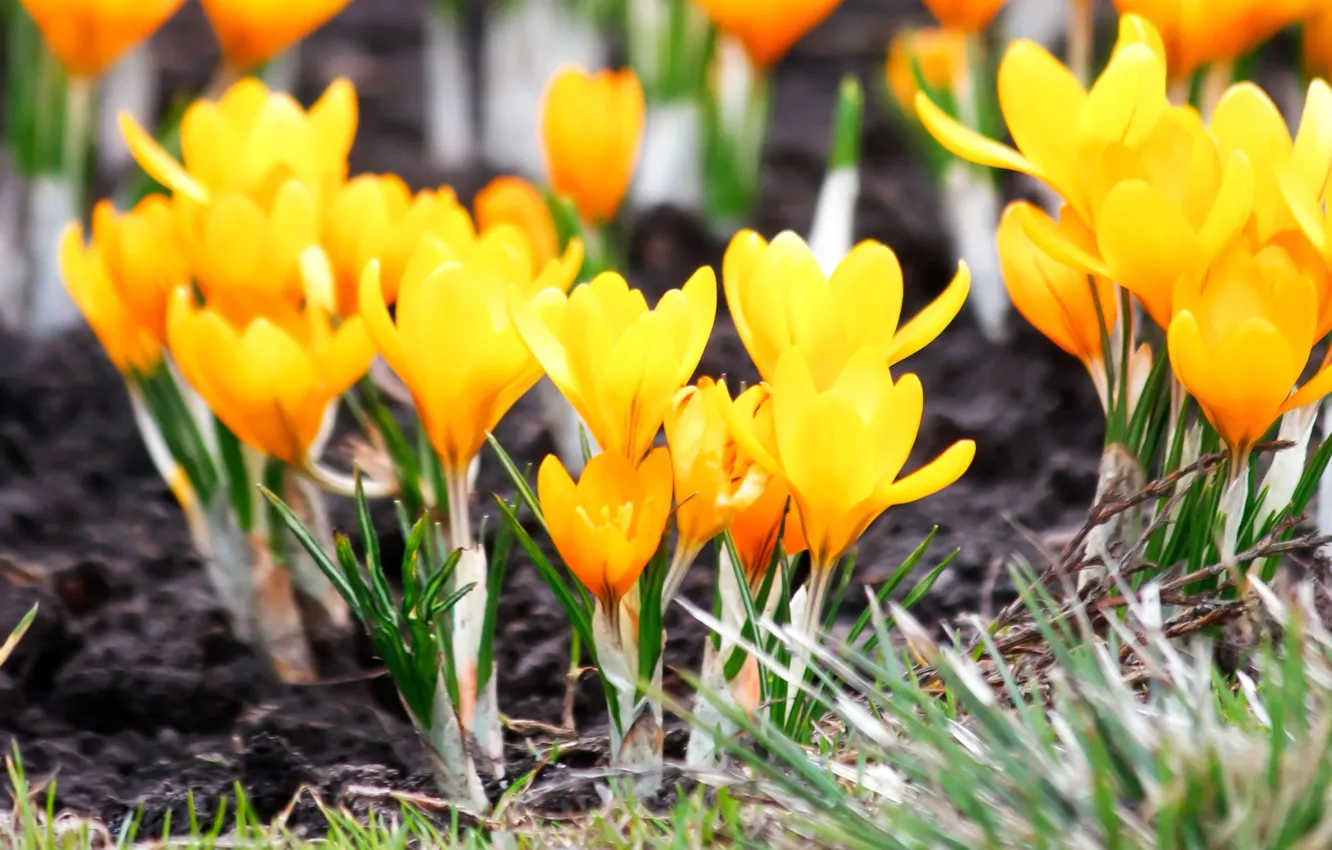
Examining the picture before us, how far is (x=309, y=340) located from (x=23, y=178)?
3.53ft

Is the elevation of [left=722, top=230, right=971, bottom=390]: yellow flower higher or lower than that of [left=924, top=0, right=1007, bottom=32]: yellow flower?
lower

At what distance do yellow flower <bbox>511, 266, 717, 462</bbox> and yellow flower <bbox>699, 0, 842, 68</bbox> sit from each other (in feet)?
3.23

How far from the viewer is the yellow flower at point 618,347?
903mm

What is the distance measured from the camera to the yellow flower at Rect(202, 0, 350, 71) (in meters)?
1.59

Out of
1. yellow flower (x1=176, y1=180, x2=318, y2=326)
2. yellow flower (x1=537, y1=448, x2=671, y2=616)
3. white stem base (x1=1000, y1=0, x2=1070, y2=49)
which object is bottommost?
yellow flower (x1=537, y1=448, x2=671, y2=616)

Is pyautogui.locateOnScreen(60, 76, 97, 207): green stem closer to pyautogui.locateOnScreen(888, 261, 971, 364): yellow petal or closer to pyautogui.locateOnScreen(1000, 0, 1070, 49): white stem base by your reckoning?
pyautogui.locateOnScreen(888, 261, 971, 364): yellow petal

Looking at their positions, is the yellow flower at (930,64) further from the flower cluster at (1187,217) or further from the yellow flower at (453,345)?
the yellow flower at (453,345)

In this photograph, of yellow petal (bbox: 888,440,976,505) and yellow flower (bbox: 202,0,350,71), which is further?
yellow flower (bbox: 202,0,350,71)

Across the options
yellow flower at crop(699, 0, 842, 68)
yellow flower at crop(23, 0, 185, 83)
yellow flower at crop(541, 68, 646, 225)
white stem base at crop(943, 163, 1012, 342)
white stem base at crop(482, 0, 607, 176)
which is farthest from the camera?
white stem base at crop(482, 0, 607, 176)

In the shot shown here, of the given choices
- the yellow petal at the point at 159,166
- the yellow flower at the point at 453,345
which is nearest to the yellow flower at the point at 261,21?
the yellow petal at the point at 159,166

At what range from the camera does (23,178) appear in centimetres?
203

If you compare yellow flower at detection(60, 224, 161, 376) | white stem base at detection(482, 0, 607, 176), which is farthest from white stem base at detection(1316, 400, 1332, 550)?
white stem base at detection(482, 0, 607, 176)

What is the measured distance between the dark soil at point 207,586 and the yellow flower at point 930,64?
8.3 inches

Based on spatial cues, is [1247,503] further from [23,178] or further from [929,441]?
[23,178]
